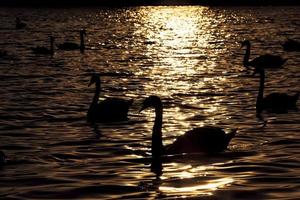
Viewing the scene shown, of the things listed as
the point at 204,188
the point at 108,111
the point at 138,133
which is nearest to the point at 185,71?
the point at 108,111

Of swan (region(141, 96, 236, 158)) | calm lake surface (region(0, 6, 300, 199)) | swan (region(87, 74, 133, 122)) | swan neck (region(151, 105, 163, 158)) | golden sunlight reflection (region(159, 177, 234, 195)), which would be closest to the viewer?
golden sunlight reflection (region(159, 177, 234, 195))

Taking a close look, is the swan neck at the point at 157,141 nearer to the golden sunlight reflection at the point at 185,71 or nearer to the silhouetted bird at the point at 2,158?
the silhouetted bird at the point at 2,158

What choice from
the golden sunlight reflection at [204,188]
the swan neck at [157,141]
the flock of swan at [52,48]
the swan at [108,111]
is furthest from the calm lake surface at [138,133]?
the flock of swan at [52,48]

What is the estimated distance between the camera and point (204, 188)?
14633mm

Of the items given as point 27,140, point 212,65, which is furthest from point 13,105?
point 212,65

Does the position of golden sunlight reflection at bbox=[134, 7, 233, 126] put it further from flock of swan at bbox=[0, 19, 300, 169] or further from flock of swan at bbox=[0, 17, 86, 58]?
flock of swan at bbox=[0, 17, 86, 58]

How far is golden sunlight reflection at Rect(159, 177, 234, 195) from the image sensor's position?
1443cm

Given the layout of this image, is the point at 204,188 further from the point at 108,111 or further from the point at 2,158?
the point at 108,111

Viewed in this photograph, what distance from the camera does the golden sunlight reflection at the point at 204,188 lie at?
1443cm

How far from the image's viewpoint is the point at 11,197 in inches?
557

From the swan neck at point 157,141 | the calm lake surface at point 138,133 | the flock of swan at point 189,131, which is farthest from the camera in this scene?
the flock of swan at point 189,131

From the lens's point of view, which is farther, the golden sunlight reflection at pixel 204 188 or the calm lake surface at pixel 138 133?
the calm lake surface at pixel 138 133

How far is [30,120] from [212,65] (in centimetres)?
1984

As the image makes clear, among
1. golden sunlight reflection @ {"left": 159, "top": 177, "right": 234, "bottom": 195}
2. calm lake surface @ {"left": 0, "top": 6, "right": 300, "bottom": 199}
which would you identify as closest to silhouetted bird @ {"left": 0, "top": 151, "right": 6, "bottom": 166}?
calm lake surface @ {"left": 0, "top": 6, "right": 300, "bottom": 199}
